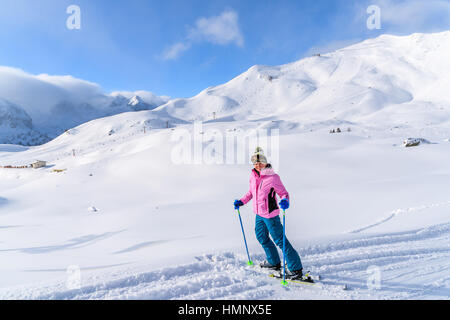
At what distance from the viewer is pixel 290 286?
2920mm

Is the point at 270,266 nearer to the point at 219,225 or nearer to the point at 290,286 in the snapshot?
the point at 290,286

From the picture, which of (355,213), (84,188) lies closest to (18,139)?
(84,188)

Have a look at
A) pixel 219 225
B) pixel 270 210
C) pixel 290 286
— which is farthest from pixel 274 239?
pixel 219 225

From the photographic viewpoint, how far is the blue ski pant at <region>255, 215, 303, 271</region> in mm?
3037

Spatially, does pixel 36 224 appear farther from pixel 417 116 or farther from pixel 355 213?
pixel 417 116

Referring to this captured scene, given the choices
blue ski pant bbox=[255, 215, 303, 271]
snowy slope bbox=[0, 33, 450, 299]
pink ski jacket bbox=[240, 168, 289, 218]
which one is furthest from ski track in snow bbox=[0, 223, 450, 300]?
pink ski jacket bbox=[240, 168, 289, 218]

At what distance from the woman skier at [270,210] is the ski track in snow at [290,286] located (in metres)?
0.27

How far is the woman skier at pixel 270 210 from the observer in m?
3.03

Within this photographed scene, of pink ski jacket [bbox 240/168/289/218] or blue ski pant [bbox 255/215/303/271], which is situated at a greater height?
pink ski jacket [bbox 240/168/289/218]

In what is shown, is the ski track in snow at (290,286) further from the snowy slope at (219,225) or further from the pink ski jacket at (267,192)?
the pink ski jacket at (267,192)

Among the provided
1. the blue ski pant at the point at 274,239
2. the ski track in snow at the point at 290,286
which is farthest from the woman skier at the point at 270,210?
the ski track in snow at the point at 290,286

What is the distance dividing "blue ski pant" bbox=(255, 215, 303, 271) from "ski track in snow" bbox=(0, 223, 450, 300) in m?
0.27

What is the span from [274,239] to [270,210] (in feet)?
1.38

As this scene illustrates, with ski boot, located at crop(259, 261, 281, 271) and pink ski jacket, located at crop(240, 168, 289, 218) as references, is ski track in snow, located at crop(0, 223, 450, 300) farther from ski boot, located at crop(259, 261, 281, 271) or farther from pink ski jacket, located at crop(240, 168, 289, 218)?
pink ski jacket, located at crop(240, 168, 289, 218)
